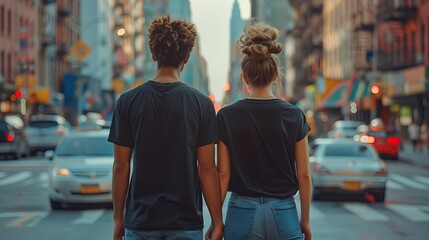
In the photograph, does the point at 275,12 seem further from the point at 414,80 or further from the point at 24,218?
the point at 24,218

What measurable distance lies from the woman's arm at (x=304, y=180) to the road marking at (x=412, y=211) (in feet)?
35.9

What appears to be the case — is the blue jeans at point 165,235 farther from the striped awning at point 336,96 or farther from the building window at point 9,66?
the striped awning at point 336,96

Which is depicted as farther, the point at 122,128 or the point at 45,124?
the point at 45,124

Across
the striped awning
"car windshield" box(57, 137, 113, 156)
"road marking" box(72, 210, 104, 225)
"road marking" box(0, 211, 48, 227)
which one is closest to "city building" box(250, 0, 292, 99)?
the striped awning

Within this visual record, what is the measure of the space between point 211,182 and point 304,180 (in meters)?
0.63

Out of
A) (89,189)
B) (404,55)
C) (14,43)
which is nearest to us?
(89,189)

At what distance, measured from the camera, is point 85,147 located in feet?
62.2

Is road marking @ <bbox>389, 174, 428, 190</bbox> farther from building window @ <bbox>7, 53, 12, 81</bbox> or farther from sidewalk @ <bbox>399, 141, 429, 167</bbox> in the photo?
building window @ <bbox>7, 53, 12, 81</bbox>

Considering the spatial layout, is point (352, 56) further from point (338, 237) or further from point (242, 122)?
point (242, 122)

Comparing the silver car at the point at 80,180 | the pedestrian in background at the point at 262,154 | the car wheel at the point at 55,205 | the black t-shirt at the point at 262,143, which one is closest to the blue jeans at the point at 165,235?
the pedestrian in background at the point at 262,154

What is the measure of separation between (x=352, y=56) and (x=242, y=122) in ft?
223

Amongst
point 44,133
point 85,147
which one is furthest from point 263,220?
point 44,133

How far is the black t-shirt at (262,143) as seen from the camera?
5.70 metres

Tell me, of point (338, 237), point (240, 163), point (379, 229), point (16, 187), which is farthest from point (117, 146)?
point (16, 187)
